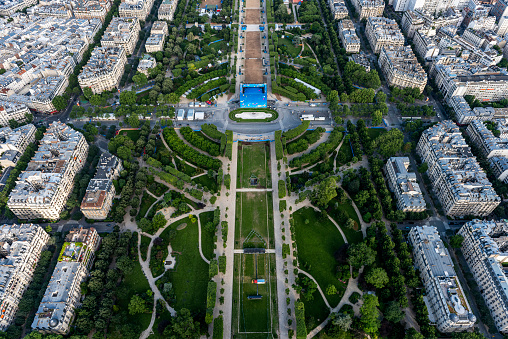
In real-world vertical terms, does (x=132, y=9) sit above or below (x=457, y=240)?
above

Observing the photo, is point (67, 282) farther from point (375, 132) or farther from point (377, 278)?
point (375, 132)

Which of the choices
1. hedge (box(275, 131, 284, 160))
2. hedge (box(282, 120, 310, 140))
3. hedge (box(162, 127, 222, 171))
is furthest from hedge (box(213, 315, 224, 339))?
hedge (box(282, 120, 310, 140))

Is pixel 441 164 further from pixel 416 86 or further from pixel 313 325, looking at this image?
pixel 313 325

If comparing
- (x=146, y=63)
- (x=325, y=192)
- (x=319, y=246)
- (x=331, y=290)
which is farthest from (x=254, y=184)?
(x=146, y=63)

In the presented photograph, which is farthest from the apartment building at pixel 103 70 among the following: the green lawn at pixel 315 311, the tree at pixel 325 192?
the green lawn at pixel 315 311

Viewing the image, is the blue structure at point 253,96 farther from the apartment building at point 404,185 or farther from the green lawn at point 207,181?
the apartment building at point 404,185

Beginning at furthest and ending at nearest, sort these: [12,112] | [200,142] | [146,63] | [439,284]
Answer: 1. [146,63]
2. [12,112]
3. [200,142]
4. [439,284]

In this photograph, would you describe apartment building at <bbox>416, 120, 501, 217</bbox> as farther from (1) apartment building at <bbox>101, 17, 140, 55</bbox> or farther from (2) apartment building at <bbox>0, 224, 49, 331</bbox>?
(1) apartment building at <bbox>101, 17, 140, 55</bbox>
